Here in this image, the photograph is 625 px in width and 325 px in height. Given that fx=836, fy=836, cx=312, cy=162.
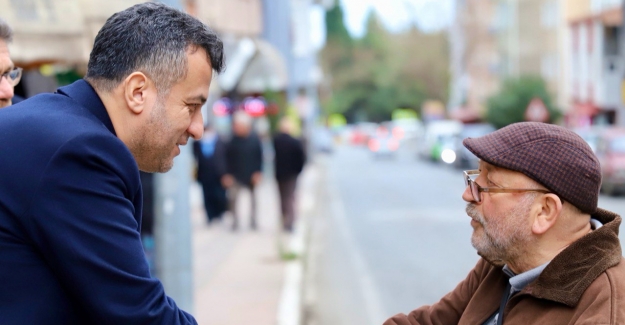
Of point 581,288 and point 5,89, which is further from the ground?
point 5,89

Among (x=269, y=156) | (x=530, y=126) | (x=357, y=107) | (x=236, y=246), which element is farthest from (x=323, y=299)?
(x=357, y=107)

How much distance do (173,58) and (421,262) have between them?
33.9ft

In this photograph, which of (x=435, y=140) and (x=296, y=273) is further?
(x=435, y=140)

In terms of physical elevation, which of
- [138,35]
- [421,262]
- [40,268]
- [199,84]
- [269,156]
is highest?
[138,35]

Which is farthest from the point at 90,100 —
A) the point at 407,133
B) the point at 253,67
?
the point at 407,133

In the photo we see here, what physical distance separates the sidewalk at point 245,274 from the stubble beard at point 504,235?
5.30 m

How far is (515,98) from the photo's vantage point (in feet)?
157

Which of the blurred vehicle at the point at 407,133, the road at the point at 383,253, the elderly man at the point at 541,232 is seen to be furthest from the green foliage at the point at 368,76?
the elderly man at the point at 541,232

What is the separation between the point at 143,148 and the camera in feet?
7.20

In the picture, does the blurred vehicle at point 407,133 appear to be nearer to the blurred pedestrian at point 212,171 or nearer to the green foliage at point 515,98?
the green foliage at point 515,98

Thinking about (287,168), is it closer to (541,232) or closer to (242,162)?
(242,162)

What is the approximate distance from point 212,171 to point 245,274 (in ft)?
18.7

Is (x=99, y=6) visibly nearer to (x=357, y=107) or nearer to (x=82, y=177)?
(x=82, y=177)

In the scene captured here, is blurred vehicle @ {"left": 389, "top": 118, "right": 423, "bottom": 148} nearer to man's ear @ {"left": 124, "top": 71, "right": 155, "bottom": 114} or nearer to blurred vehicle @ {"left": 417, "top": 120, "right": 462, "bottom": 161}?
blurred vehicle @ {"left": 417, "top": 120, "right": 462, "bottom": 161}
